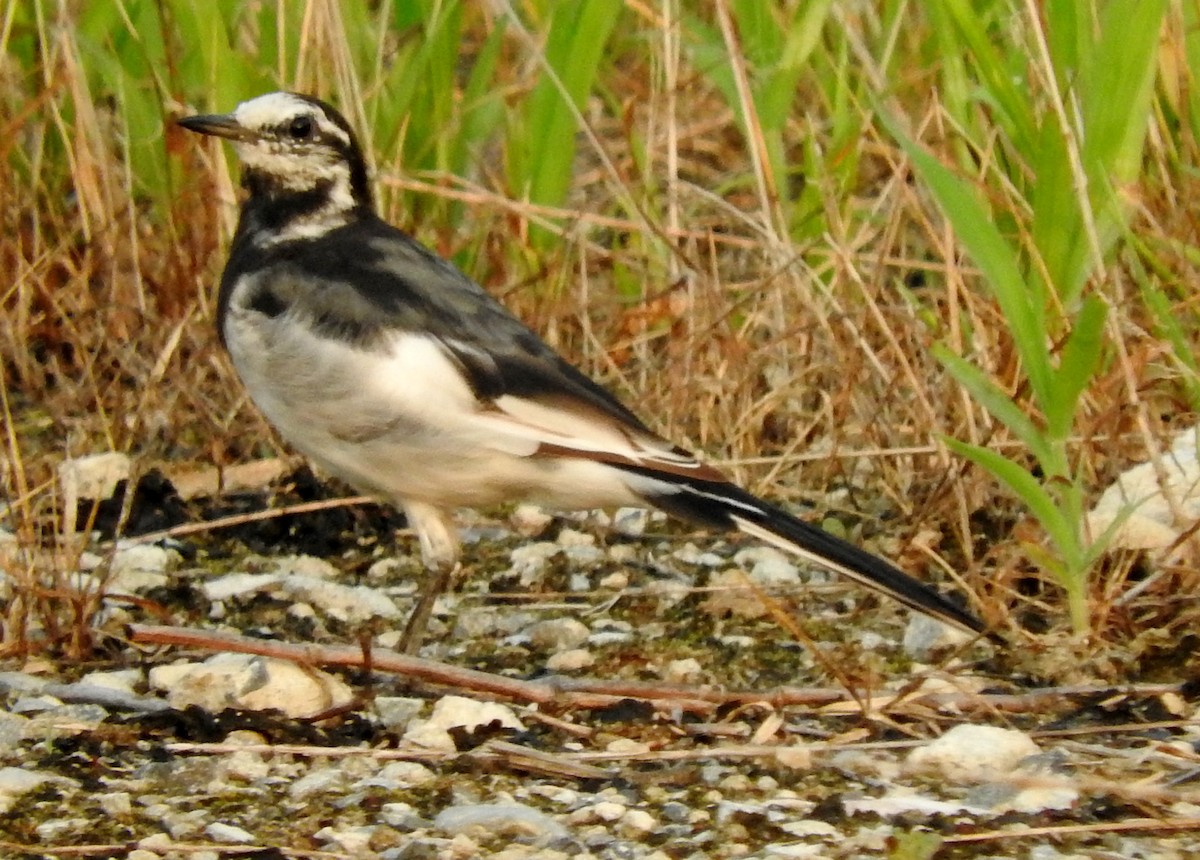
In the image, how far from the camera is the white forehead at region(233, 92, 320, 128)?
15.6 feet

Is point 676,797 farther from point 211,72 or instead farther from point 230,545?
point 211,72

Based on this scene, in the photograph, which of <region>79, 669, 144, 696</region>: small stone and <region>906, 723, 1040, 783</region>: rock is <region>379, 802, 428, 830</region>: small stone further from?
<region>906, 723, 1040, 783</region>: rock

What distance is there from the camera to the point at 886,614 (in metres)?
4.33

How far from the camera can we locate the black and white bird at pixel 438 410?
4098 millimetres

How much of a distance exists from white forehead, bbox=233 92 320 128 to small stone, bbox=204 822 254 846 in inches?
84.4

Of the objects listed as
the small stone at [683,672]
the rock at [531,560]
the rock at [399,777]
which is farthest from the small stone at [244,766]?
the rock at [531,560]

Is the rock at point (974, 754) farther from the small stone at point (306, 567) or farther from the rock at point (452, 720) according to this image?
the small stone at point (306, 567)

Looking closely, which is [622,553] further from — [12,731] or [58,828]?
[58,828]

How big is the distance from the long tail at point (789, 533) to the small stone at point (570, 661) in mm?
337

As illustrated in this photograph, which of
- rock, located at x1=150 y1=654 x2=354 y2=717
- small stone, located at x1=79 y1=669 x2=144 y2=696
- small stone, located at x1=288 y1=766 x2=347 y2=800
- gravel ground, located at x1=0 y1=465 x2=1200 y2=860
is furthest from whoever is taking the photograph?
small stone, located at x1=79 y1=669 x2=144 y2=696

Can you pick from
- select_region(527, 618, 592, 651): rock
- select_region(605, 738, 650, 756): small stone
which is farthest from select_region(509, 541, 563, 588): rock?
select_region(605, 738, 650, 756): small stone

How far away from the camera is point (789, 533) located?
394 centimetres

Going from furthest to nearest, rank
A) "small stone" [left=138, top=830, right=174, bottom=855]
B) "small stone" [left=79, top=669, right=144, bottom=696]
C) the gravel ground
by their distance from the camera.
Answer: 1. "small stone" [left=79, top=669, right=144, bottom=696]
2. the gravel ground
3. "small stone" [left=138, top=830, right=174, bottom=855]

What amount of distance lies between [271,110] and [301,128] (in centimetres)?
8
